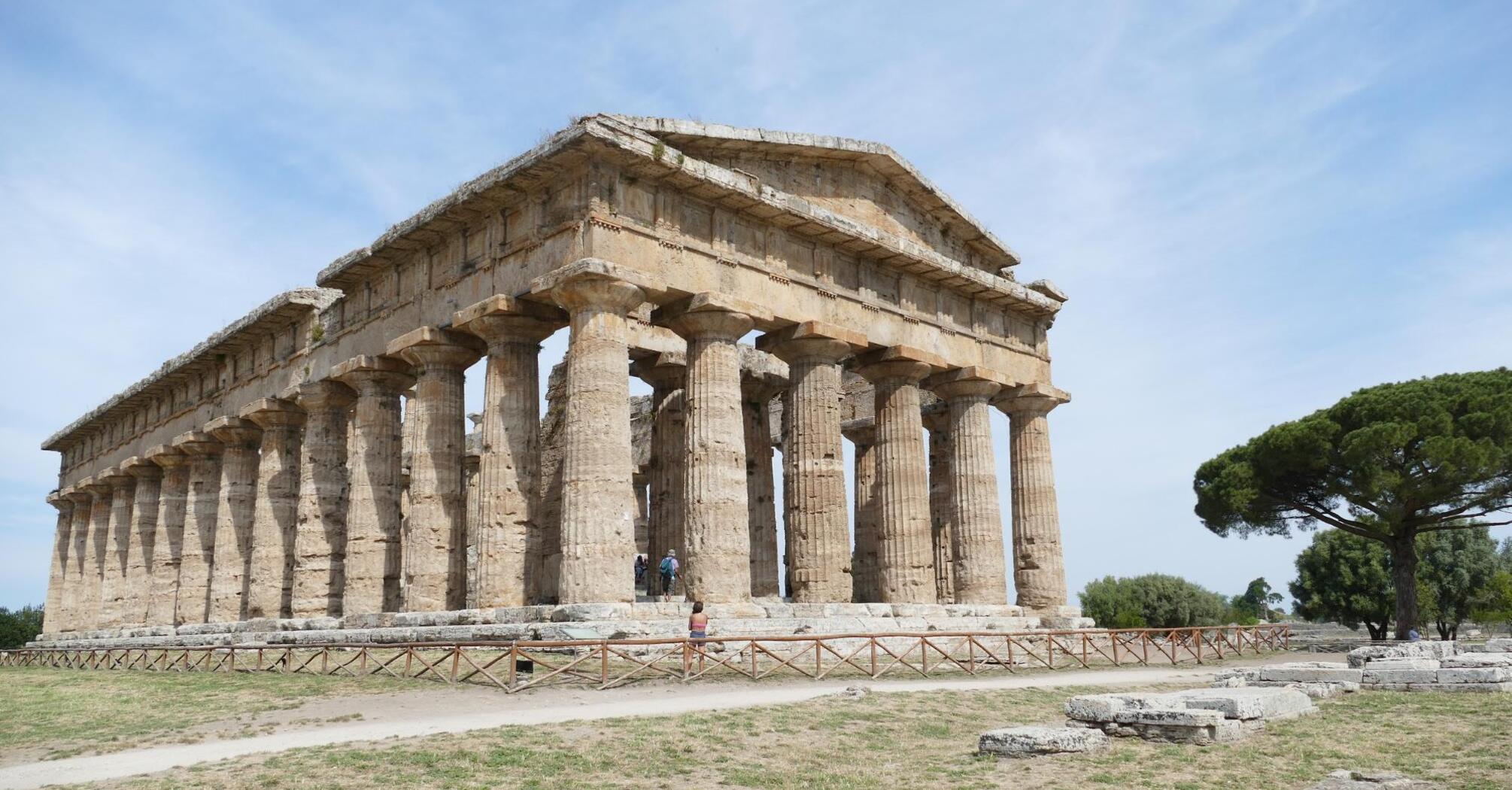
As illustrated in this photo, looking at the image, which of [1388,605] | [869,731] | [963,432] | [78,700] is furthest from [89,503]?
[1388,605]

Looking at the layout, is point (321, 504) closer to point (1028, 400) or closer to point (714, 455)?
point (714, 455)

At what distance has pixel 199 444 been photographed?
32219 mm

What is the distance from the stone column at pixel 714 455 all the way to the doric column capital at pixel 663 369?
5.19 metres

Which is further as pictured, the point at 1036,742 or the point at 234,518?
the point at 234,518

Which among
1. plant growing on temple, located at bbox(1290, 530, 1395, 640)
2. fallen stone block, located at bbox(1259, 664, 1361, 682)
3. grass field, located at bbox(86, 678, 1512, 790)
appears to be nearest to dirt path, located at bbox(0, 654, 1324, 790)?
grass field, located at bbox(86, 678, 1512, 790)

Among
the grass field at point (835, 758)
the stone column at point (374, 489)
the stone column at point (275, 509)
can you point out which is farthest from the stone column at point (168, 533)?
the grass field at point (835, 758)

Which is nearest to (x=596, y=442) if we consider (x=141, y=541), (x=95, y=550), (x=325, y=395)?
(x=325, y=395)

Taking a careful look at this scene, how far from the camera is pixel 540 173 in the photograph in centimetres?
2008

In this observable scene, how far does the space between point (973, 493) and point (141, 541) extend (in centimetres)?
2600

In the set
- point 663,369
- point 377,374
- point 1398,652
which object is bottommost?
point 1398,652

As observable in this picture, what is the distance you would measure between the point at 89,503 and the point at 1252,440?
4062 cm

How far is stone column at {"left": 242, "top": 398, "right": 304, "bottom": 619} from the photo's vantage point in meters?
27.2

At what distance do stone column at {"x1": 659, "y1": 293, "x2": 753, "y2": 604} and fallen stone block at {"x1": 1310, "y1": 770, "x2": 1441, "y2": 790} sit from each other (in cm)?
1167

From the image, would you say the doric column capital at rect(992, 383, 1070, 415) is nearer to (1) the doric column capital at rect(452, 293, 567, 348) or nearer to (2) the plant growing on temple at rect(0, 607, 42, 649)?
(1) the doric column capital at rect(452, 293, 567, 348)
